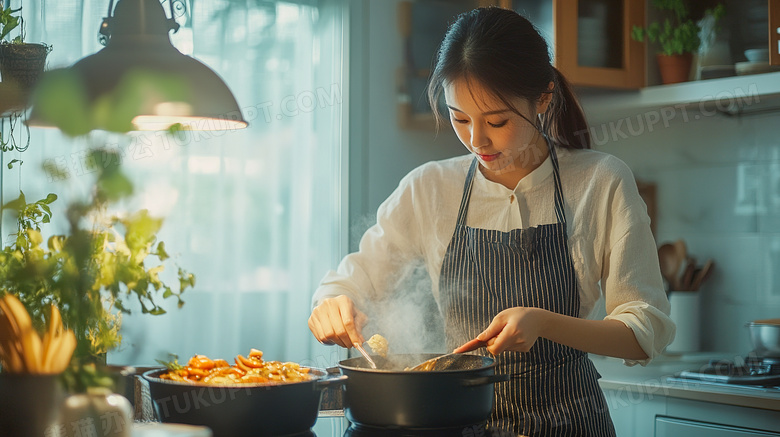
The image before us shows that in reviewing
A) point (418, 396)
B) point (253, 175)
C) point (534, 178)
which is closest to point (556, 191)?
point (534, 178)

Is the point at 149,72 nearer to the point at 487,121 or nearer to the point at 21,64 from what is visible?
the point at 21,64

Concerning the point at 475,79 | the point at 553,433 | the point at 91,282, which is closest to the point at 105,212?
the point at 91,282

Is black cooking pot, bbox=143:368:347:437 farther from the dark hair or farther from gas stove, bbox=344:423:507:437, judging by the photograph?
the dark hair

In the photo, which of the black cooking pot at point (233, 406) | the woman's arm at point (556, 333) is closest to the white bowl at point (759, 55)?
the woman's arm at point (556, 333)

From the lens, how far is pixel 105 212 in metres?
0.79

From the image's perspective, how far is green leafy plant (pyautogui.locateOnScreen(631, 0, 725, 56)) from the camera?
2713 mm

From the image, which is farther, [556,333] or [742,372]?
[742,372]

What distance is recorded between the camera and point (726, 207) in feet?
9.11

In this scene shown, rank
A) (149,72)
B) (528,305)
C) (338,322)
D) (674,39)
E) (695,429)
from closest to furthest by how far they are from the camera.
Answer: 1. (149,72)
2. (338,322)
3. (528,305)
4. (695,429)
5. (674,39)

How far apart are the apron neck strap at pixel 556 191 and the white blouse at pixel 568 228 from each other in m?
0.01

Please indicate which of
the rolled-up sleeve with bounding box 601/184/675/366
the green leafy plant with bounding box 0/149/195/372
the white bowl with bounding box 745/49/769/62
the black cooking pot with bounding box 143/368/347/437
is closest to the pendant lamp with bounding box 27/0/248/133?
the green leafy plant with bounding box 0/149/195/372

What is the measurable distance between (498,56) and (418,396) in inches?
27.6

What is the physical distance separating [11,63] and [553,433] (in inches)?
49.4

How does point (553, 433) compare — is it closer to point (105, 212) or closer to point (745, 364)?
point (105, 212)
